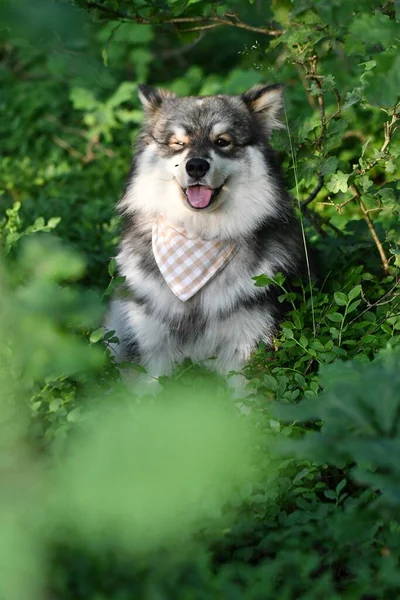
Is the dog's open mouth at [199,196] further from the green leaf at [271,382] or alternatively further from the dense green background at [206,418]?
the green leaf at [271,382]

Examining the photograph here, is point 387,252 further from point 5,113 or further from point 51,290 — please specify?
point 5,113

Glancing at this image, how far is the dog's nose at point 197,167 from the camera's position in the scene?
336 cm

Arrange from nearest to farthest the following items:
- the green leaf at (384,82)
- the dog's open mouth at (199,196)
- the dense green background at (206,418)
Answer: the dense green background at (206,418) < the green leaf at (384,82) < the dog's open mouth at (199,196)

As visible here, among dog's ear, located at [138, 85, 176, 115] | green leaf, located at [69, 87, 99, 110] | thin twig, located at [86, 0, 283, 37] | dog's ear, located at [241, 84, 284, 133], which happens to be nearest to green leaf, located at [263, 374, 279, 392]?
dog's ear, located at [241, 84, 284, 133]

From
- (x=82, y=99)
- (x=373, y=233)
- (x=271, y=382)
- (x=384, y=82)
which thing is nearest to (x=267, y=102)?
(x=373, y=233)

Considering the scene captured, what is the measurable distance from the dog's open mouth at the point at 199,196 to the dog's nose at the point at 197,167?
8 centimetres

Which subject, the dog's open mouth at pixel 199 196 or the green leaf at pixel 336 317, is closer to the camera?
the green leaf at pixel 336 317

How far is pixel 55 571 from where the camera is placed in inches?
65.1

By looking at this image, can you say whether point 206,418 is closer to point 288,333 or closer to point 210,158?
point 288,333

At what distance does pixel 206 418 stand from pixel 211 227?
2.50m

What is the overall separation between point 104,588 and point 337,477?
0.97 m

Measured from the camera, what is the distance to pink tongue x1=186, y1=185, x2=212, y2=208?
11.4ft

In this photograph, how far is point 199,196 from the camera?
3.48m

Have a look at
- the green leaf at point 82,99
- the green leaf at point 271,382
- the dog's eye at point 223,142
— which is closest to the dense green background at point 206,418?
the green leaf at point 271,382
